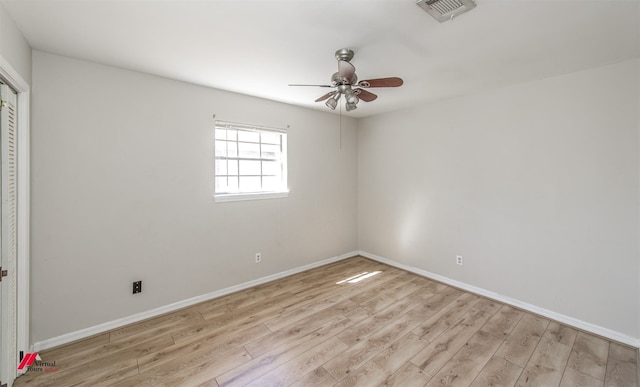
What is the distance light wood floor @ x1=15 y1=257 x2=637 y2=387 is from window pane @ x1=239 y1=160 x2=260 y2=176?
5.11ft

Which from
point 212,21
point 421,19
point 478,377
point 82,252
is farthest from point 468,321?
point 82,252

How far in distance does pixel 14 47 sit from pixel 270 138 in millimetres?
2371

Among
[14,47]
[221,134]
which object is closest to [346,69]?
[221,134]

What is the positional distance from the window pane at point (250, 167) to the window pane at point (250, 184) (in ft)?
0.21

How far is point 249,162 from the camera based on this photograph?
11.7 ft

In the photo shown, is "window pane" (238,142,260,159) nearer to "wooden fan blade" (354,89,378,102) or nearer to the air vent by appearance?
→ "wooden fan blade" (354,89,378,102)

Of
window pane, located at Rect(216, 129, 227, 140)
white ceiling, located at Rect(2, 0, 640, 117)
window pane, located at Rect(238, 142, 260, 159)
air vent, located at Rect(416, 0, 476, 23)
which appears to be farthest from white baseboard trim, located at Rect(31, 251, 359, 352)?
air vent, located at Rect(416, 0, 476, 23)

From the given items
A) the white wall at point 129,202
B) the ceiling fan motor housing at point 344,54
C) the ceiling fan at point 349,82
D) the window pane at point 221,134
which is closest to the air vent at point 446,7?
the ceiling fan at point 349,82

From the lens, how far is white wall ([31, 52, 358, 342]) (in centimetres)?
228

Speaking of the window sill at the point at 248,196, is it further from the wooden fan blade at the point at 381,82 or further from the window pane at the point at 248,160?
the wooden fan blade at the point at 381,82

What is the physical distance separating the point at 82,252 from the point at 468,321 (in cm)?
369

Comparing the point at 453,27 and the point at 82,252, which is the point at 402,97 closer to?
the point at 453,27

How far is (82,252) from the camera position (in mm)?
2426

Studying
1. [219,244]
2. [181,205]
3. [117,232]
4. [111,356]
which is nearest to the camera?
[111,356]
